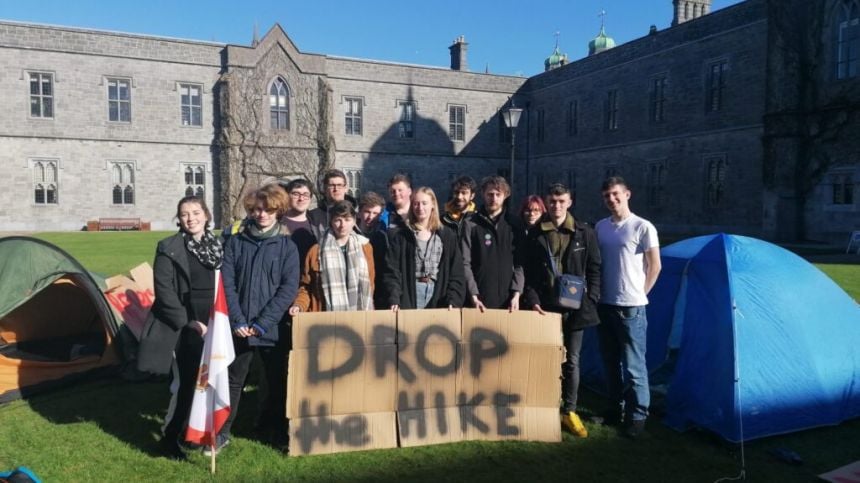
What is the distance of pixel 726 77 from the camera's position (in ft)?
70.6

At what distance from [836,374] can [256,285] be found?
455cm

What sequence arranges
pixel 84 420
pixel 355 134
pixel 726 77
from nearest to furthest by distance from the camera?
1. pixel 84 420
2. pixel 726 77
3. pixel 355 134

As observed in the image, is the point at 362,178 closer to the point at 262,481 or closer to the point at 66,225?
the point at 66,225

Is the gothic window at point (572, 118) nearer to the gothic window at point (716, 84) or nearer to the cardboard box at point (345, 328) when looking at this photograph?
the gothic window at point (716, 84)

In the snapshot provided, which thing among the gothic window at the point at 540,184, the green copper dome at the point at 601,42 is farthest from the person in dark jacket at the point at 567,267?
the green copper dome at the point at 601,42

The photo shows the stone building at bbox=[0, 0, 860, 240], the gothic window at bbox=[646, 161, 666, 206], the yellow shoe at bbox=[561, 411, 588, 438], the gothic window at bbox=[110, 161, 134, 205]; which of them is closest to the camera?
the yellow shoe at bbox=[561, 411, 588, 438]

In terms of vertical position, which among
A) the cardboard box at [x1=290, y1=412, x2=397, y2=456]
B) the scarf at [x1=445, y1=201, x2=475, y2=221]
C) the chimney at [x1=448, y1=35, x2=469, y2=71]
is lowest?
the cardboard box at [x1=290, y1=412, x2=397, y2=456]

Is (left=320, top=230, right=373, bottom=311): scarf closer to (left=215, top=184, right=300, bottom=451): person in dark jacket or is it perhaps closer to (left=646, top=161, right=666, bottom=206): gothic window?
(left=215, top=184, right=300, bottom=451): person in dark jacket

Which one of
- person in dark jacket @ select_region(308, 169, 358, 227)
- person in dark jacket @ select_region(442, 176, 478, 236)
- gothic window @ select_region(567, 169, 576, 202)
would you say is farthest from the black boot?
gothic window @ select_region(567, 169, 576, 202)

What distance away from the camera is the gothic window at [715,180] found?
21.8 metres

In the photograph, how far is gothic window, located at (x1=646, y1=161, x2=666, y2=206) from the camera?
24.4 meters

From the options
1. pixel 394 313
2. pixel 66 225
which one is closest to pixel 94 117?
pixel 66 225

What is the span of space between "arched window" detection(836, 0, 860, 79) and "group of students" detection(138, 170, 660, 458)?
1831 centimetres

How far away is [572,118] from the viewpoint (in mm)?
29234
